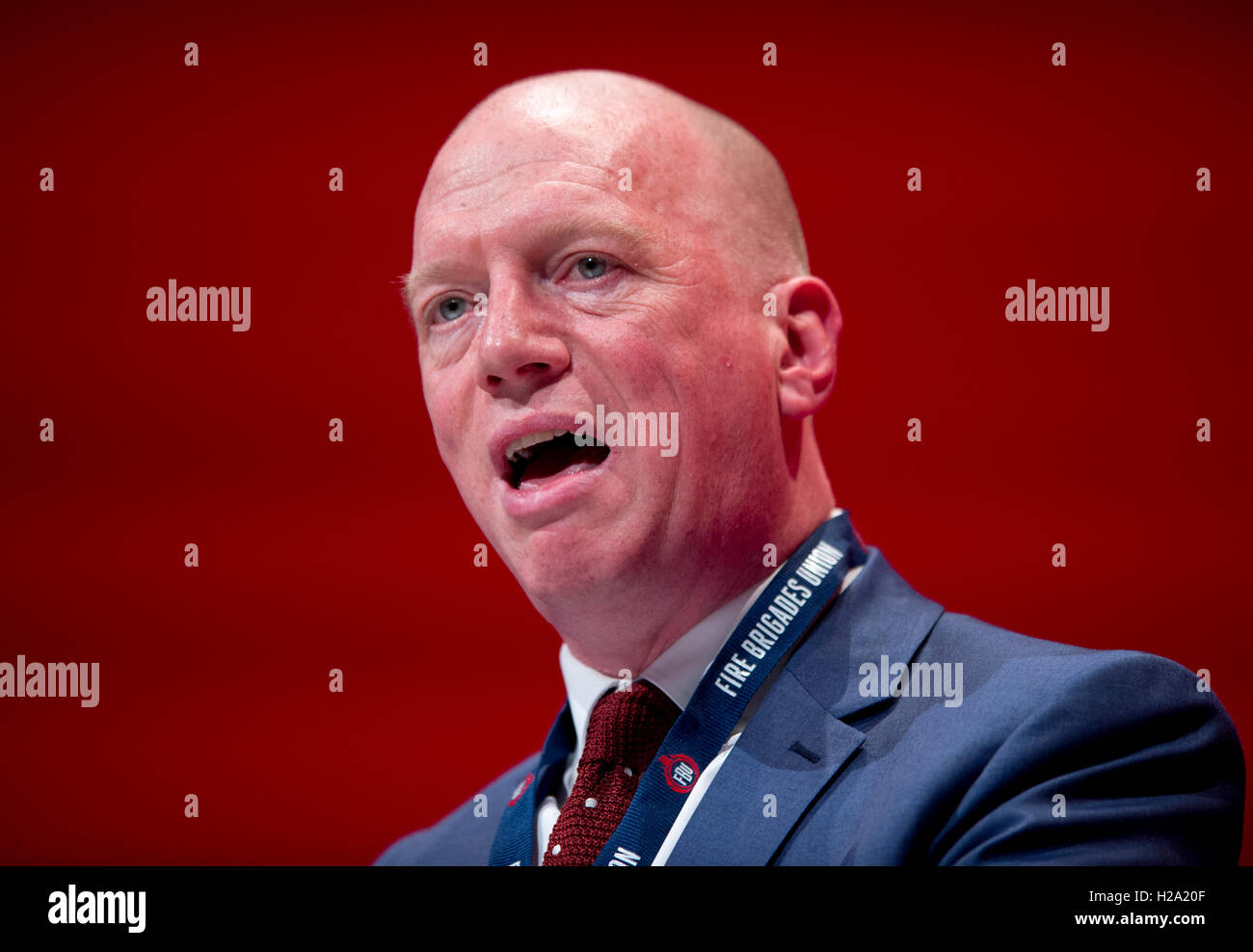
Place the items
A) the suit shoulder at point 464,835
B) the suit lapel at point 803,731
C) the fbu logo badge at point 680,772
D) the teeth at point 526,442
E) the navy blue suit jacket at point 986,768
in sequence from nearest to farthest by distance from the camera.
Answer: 1. the navy blue suit jacket at point 986,768
2. the suit lapel at point 803,731
3. the fbu logo badge at point 680,772
4. the teeth at point 526,442
5. the suit shoulder at point 464,835

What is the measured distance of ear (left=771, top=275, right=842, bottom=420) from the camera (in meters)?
2.22

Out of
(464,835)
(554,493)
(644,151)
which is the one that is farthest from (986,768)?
(464,835)

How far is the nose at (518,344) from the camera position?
2010 millimetres

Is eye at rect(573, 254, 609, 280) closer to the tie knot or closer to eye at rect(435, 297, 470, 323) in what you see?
eye at rect(435, 297, 470, 323)

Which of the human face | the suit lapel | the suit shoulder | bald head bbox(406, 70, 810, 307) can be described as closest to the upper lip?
the human face

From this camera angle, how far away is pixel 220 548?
278 cm

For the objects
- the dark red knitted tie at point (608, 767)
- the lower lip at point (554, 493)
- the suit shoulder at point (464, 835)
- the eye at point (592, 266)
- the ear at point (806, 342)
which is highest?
the eye at point (592, 266)

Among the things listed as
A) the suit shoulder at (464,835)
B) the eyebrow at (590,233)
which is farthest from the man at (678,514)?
the suit shoulder at (464,835)

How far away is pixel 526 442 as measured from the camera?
6.84 feet

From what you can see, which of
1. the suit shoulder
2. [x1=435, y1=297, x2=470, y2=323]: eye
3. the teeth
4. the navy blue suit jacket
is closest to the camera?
the navy blue suit jacket

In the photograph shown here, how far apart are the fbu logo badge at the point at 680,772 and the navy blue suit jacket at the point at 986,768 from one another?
0.22ft

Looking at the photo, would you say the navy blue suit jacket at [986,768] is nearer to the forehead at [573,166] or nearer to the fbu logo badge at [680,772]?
the fbu logo badge at [680,772]

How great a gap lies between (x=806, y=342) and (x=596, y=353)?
0.46 metres
